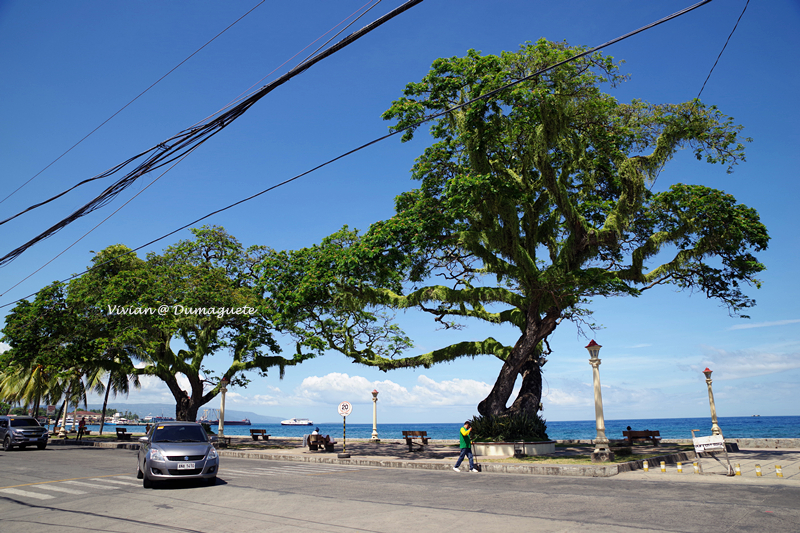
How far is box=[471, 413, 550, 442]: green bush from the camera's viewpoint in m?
19.5

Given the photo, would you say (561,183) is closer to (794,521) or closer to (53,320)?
(794,521)

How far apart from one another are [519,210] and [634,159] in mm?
5323

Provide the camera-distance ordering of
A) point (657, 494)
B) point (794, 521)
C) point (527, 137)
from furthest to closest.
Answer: point (527, 137)
point (657, 494)
point (794, 521)

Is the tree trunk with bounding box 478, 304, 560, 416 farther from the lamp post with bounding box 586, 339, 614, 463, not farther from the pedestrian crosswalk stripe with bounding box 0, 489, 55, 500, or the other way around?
the pedestrian crosswalk stripe with bounding box 0, 489, 55, 500

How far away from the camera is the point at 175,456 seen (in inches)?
455

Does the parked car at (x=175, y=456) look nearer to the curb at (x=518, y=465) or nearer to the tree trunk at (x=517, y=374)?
the curb at (x=518, y=465)

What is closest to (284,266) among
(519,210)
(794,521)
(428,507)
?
(519,210)

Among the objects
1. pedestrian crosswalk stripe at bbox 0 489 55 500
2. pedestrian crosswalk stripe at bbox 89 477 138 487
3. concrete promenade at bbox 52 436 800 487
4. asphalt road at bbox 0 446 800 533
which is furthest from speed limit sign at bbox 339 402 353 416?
pedestrian crosswalk stripe at bbox 0 489 55 500

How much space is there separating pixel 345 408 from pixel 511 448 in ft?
23.5

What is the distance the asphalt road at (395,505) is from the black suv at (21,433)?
15.6 m

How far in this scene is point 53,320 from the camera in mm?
28938

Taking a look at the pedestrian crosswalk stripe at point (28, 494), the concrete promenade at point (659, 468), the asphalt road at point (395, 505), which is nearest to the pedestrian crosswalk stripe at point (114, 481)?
the asphalt road at point (395, 505)

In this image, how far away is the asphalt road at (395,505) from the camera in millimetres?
→ 7180

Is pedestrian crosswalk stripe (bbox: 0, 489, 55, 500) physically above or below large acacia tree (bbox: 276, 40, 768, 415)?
below
